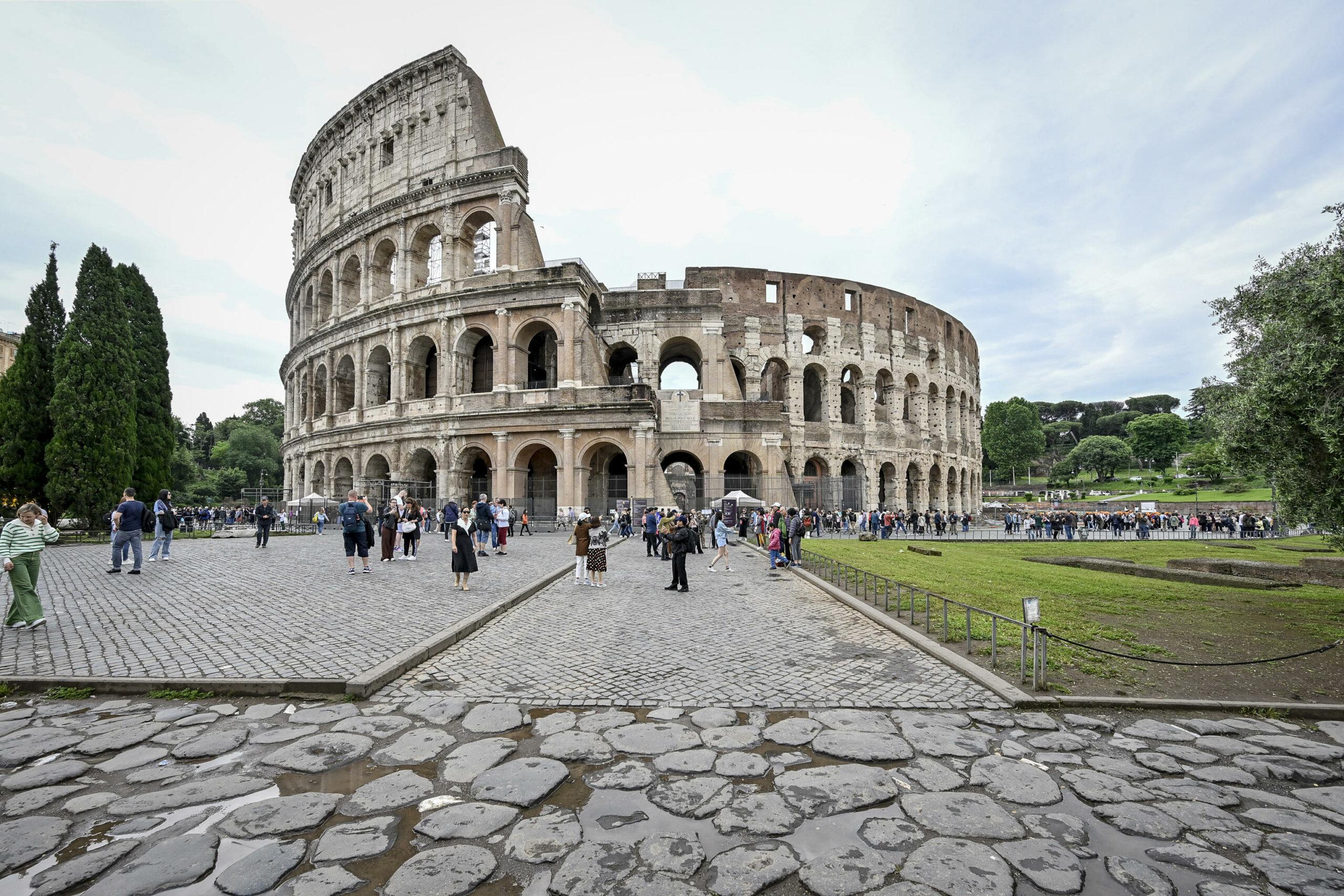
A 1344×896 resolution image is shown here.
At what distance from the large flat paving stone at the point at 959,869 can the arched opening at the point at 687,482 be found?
25457 mm

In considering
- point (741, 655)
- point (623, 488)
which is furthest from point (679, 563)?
point (623, 488)

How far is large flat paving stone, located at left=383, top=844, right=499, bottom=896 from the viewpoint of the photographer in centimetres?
240

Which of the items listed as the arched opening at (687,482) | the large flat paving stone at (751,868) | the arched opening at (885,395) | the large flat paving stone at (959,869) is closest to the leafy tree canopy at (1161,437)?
the arched opening at (885,395)

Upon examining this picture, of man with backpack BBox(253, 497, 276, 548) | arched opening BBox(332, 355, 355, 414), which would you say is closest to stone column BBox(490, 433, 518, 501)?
man with backpack BBox(253, 497, 276, 548)

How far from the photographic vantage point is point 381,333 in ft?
96.2

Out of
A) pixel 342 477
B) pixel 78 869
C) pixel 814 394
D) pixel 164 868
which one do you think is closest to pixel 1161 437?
pixel 814 394

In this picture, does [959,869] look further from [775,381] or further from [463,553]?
[775,381]

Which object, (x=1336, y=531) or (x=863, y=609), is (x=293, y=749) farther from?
(x=1336, y=531)

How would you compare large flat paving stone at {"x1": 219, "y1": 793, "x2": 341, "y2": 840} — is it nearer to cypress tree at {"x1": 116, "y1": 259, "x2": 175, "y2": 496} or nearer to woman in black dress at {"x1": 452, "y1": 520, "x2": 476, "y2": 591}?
woman in black dress at {"x1": 452, "y1": 520, "x2": 476, "y2": 591}

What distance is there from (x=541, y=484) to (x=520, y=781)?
25.8m

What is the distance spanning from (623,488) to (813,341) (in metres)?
15.7

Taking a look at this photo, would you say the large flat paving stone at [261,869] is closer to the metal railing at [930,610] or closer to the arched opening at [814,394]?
the metal railing at [930,610]

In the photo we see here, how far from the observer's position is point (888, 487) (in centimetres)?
3828

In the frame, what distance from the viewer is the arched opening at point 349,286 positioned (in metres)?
31.8
